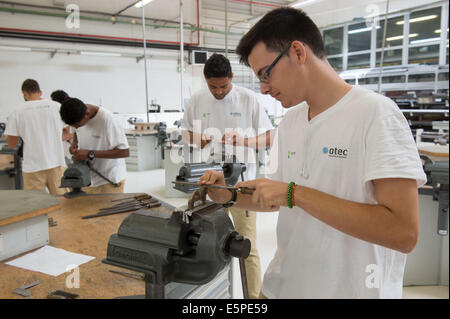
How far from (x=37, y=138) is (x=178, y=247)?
105 inches

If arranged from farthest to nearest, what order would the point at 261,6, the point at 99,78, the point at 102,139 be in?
the point at 99,78
the point at 261,6
the point at 102,139

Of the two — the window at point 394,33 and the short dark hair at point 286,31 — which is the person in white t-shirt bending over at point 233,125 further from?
the window at point 394,33

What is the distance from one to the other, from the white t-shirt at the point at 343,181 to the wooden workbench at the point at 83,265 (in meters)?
0.49

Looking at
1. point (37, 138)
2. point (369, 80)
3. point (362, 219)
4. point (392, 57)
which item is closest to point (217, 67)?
point (362, 219)

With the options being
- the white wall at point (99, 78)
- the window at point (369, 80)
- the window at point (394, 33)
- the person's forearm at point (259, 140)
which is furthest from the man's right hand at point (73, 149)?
the white wall at point (99, 78)

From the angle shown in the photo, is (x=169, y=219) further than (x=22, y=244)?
No

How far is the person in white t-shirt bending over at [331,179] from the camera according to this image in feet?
2.28

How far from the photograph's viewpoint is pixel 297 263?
0.92 meters

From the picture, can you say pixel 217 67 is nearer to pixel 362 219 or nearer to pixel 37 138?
pixel 362 219

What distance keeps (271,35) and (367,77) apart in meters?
4.37

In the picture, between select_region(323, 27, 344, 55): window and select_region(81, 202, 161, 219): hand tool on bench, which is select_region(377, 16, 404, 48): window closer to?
select_region(323, 27, 344, 55): window

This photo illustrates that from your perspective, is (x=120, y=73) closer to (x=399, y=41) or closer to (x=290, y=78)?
(x=399, y=41)

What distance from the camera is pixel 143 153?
20.6 ft

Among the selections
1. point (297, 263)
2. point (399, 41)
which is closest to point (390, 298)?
point (297, 263)
